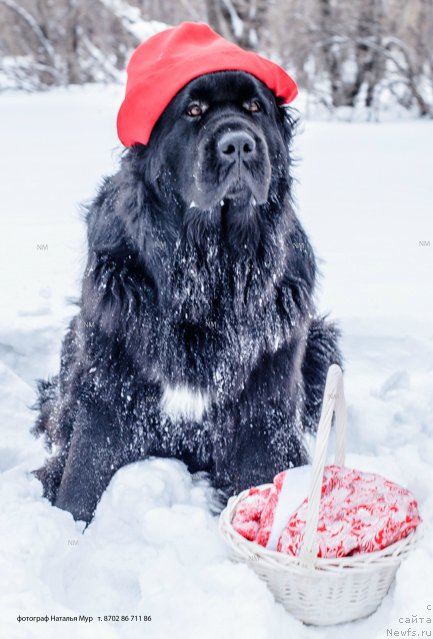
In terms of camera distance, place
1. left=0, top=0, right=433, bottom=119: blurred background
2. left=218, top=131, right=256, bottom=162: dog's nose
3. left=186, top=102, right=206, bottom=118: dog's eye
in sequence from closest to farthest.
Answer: left=218, top=131, right=256, bottom=162: dog's nose, left=186, top=102, right=206, bottom=118: dog's eye, left=0, top=0, right=433, bottom=119: blurred background

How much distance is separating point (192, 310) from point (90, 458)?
0.52 meters

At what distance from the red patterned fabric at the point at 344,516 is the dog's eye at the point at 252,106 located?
98cm

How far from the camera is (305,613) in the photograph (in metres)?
1.65

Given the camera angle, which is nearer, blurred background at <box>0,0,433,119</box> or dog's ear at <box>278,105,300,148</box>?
dog's ear at <box>278,105,300,148</box>

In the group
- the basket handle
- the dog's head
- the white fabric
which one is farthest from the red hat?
the white fabric

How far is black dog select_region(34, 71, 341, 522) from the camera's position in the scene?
2.03 metres

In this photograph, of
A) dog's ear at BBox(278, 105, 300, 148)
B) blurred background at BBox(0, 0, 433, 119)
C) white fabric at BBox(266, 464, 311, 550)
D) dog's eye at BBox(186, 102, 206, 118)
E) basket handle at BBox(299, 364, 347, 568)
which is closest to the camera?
basket handle at BBox(299, 364, 347, 568)

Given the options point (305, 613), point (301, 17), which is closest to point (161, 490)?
point (305, 613)

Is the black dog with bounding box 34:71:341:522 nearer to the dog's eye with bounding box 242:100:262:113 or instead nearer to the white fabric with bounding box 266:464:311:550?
the dog's eye with bounding box 242:100:262:113

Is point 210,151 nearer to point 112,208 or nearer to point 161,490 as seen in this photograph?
point 112,208

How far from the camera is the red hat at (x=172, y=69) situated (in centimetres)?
198

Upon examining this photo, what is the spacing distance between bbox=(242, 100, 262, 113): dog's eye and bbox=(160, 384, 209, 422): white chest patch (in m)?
0.78

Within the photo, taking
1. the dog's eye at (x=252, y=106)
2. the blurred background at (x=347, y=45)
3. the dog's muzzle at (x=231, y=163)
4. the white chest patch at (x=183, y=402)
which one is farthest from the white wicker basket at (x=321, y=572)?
the blurred background at (x=347, y=45)

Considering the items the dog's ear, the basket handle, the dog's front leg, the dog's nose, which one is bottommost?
the dog's front leg
